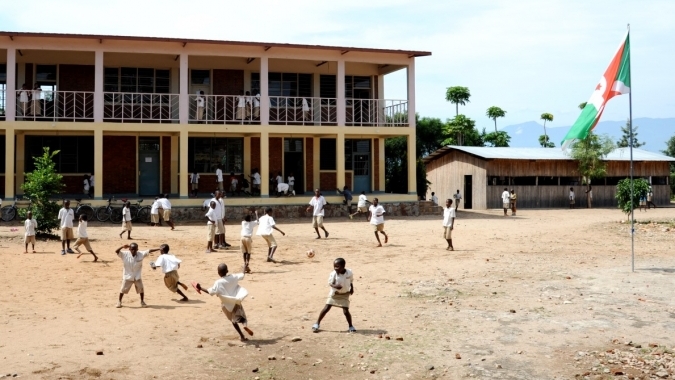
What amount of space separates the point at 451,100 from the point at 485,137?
15.0 feet

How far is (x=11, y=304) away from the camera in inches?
418

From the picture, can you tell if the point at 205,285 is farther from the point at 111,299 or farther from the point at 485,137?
the point at 485,137

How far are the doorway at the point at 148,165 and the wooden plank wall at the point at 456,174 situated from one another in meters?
16.9

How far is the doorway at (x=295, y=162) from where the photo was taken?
29.1 meters

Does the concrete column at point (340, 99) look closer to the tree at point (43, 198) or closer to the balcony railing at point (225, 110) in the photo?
the balcony railing at point (225, 110)

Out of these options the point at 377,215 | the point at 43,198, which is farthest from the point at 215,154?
the point at 377,215

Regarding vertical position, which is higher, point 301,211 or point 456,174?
point 456,174

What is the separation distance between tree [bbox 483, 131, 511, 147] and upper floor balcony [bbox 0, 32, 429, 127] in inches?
1196

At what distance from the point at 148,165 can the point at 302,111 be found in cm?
664

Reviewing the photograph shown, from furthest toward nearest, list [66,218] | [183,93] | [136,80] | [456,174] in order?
1. [456,174]
2. [136,80]
3. [183,93]
4. [66,218]

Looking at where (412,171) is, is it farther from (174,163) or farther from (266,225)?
(266,225)

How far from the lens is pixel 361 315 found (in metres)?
9.99

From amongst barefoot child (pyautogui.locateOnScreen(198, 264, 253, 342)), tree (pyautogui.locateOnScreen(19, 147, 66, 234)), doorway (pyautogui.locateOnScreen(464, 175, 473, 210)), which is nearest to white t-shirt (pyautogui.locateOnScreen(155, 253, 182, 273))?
barefoot child (pyautogui.locateOnScreen(198, 264, 253, 342))

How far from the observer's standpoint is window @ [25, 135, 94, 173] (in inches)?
1036
